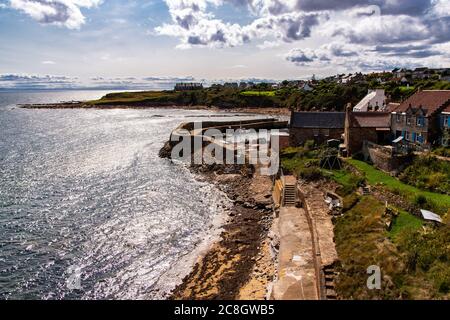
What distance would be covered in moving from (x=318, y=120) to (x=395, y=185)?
20.0 m

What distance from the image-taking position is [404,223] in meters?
22.4

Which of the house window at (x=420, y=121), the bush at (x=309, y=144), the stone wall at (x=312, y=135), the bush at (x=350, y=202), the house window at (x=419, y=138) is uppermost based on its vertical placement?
the house window at (x=420, y=121)

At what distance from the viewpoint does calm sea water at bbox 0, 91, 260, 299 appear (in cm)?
2448

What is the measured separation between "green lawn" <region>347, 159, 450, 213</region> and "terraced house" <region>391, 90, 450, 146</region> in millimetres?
4784

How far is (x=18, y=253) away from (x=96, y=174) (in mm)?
21702

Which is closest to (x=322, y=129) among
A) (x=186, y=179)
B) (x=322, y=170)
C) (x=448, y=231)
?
(x=322, y=170)

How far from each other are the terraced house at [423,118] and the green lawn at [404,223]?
1208 cm

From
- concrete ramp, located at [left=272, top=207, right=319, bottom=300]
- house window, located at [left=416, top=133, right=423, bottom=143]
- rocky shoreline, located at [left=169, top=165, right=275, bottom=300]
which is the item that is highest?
house window, located at [left=416, top=133, right=423, bottom=143]

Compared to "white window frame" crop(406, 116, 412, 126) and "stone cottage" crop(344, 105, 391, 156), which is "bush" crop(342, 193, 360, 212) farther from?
"white window frame" crop(406, 116, 412, 126)

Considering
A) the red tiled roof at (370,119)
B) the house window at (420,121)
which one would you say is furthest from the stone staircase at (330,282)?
the red tiled roof at (370,119)

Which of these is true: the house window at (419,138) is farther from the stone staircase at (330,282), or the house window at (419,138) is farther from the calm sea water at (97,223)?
the stone staircase at (330,282)

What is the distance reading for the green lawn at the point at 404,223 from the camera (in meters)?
21.3

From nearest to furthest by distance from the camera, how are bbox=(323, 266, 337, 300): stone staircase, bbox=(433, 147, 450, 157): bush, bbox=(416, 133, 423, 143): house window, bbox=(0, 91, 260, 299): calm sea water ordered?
bbox=(323, 266, 337, 300): stone staircase → bbox=(0, 91, 260, 299): calm sea water → bbox=(433, 147, 450, 157): bush → bbox=(416, 133, 423, 143): house window

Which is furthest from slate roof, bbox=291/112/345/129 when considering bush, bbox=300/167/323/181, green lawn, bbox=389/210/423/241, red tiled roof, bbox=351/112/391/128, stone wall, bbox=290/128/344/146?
green lawn, bbox=389/210/423/241
